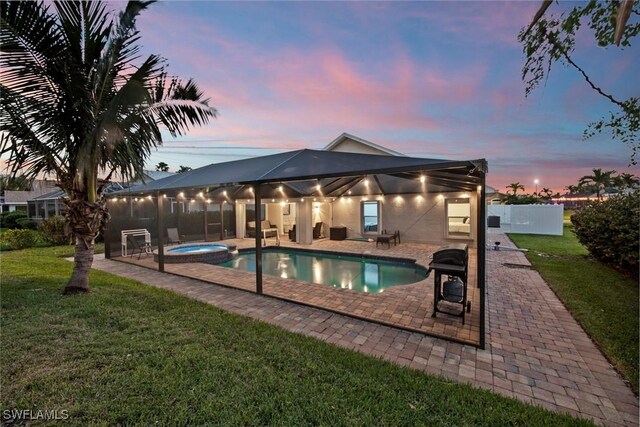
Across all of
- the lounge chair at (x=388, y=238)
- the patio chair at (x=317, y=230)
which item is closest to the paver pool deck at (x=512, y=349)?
the lounge chair at (x=388, y=238)

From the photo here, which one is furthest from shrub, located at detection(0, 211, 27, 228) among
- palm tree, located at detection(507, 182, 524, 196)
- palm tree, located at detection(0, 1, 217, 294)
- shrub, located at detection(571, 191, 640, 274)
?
palm tree, located at detection(507, 182, 524, 196)

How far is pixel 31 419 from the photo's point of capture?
7.55 feet

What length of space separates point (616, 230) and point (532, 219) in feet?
38.5

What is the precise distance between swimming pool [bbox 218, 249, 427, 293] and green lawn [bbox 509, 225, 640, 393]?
360 centimetres

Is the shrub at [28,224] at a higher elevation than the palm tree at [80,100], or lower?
lower

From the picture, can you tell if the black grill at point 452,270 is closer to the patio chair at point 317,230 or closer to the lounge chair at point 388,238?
the lounge chair at point 388,238

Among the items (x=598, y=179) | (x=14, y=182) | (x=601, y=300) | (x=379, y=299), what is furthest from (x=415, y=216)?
(x=598, y=179)

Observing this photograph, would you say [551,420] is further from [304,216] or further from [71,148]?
[304,216]

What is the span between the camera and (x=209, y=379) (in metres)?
2.88

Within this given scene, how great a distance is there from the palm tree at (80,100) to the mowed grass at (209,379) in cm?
257

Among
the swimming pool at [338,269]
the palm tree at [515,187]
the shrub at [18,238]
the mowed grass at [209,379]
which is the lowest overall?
the swimming pool at [338,269]

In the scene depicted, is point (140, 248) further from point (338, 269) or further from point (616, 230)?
point (616, 230)

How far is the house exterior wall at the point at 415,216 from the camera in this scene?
13453mm

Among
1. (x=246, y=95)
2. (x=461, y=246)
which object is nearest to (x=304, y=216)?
(x=246, y=95)
